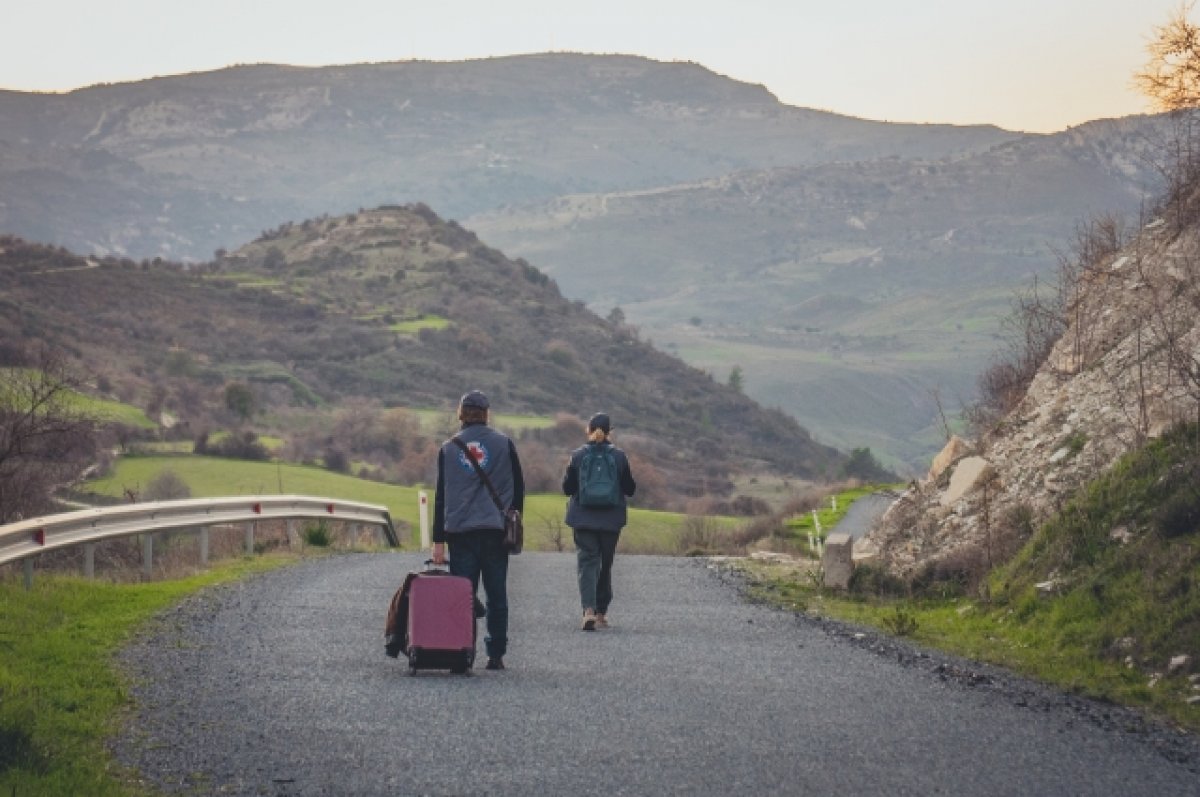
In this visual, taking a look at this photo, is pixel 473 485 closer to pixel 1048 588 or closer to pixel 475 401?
pixel 475 401

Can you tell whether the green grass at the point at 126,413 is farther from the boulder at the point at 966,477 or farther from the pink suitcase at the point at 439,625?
the pink suitcase at the point at 439,625

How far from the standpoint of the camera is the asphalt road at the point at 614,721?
9258mm

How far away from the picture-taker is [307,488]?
6134 cm

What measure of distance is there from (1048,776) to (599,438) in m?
7.84

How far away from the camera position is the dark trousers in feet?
54.5

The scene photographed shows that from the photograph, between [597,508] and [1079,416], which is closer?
[597,508]

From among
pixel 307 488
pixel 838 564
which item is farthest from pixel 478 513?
pixel 307 488

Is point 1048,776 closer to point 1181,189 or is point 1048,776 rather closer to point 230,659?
point 230,659

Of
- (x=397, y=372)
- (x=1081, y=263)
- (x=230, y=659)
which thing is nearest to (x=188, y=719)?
(x=230, y=659)

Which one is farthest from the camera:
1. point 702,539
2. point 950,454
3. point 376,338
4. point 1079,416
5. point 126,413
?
point 376,338

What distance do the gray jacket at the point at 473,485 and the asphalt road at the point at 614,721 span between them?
1.09m

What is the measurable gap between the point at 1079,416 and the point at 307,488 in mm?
44279

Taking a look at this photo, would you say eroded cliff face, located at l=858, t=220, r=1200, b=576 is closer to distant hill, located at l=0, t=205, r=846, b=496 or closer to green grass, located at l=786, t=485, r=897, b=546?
green grass, located at l=786, t=485, r=897, b=546

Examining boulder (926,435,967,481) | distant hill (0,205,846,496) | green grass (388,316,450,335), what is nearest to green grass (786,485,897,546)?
boulder (926,435,967,481)
